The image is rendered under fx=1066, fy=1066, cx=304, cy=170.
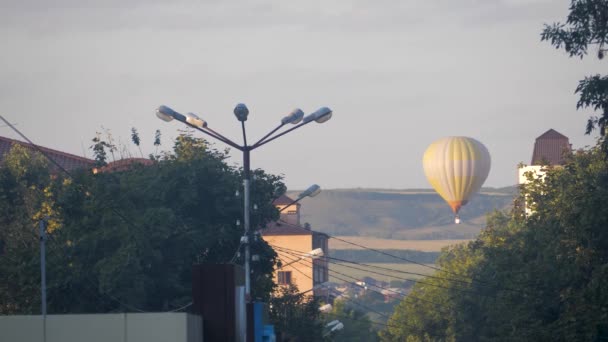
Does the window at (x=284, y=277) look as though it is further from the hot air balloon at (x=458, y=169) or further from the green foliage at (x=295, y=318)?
the green foliage at (x=295, y=318)

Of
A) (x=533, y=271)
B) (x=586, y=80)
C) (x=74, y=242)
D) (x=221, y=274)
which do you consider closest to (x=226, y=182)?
(x=74, y=242)

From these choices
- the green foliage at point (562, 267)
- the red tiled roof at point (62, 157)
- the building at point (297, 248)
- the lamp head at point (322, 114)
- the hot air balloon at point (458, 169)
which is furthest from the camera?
the building at point (297, 248)

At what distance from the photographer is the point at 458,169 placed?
88.9 m

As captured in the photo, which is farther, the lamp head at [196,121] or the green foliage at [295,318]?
the green foliage at [295,318]

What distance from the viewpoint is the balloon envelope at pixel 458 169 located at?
88688 millimetres

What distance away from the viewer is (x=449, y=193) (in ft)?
294

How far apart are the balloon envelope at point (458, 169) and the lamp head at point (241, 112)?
61923 millimetres

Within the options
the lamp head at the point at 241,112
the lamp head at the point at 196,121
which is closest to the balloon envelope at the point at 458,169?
the lamp head at the point at 241,112

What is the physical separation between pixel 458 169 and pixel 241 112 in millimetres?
62433

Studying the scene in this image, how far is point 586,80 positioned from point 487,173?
2311 inches

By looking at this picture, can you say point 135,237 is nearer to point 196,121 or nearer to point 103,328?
point 196,121

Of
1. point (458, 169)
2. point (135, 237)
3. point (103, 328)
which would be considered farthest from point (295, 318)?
point (458, 169)

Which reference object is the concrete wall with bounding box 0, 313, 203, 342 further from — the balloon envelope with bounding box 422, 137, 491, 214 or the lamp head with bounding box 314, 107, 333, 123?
the balloon envelope with bounding box 422, 137, 491, 214

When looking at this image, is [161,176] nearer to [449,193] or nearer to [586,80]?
[586,80]
